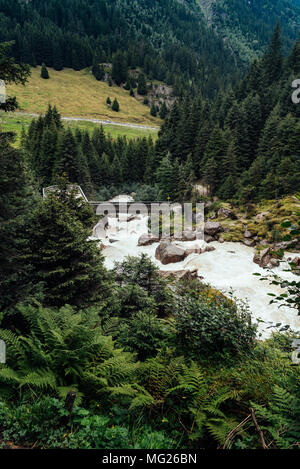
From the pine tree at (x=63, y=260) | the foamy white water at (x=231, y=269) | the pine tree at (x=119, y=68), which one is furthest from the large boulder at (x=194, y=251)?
the pine tree at (x=119, y=68)

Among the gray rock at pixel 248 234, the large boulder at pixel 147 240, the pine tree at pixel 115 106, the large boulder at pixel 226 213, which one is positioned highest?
the pine tree at pixel 115 106

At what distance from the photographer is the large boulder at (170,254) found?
68.8 feet

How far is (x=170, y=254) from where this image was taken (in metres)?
21.0

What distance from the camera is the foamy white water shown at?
45.9 ft

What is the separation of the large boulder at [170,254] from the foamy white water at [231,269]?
0.41 metres

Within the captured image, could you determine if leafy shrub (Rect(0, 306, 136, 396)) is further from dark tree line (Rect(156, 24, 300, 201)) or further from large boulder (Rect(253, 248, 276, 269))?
dark tree line (Rect(156, 24, 300, 201))

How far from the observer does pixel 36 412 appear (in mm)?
3324

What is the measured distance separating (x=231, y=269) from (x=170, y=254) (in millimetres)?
4959

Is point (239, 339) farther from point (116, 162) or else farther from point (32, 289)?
point (116, 162)

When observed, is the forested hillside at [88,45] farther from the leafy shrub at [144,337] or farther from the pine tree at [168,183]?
the leafy shrub at [144,337]

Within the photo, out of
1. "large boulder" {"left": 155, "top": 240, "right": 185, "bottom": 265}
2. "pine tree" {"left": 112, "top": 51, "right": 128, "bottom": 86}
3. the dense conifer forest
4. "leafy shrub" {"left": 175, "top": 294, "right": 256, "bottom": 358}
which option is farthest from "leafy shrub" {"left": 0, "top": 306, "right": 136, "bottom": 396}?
"pine tree" {"left": 112, "top": 51, "right": 128, "bottom": 86}

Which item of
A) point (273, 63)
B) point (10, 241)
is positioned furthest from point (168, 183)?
point (273, 63)

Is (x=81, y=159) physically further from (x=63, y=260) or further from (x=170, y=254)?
(x=63, y=260)

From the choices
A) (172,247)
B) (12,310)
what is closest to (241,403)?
(12,310)
